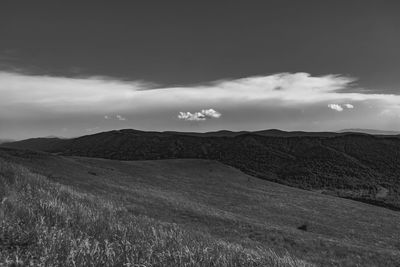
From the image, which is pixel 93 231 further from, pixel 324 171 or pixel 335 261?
pixel 324 171

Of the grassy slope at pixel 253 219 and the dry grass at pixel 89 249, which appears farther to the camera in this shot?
the grassy slope at pixel 253 219

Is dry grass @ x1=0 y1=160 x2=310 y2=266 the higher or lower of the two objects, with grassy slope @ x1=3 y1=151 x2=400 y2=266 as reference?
higher

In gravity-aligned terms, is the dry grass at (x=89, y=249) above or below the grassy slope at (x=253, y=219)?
above

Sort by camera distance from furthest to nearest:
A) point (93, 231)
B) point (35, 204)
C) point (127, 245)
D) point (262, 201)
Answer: point (262, 201)
point (35, 204)
point (93, 231)
point (127, 245)

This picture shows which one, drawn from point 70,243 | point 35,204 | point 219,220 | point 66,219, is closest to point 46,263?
point 70,243

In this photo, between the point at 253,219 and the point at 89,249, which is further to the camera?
the point at 253,219

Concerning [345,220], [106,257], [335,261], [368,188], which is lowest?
[368,188]

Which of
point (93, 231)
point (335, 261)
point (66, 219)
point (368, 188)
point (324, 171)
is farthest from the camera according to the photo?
point (324, 171)

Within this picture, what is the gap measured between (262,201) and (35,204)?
51119mm

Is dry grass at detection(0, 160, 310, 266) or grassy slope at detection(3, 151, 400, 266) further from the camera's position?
grassy slope at detection(3, 151, 400, 266)

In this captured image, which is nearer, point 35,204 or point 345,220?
point 35,204

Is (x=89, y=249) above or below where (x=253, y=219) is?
above

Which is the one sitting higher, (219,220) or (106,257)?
(106,257)

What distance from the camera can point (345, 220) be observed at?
50531 mm
